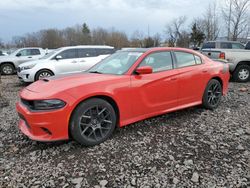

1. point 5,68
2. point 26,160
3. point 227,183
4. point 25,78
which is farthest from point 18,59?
point 227,183

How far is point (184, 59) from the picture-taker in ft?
15.5

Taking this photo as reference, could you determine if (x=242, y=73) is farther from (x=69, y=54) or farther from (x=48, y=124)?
(x=48, y=124)

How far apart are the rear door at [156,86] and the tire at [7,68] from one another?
38.6 ft

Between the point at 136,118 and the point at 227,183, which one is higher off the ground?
the point at 136,118

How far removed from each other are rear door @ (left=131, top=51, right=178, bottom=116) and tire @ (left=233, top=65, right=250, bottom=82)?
560 cm

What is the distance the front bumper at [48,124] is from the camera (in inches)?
123

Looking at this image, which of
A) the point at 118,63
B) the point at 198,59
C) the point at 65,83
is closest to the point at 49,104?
the point at 65,83

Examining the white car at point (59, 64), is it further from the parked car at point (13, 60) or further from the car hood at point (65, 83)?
the car hood at point (65, 83)

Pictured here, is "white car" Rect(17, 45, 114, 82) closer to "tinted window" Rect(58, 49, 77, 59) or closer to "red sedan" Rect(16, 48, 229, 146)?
"tinted window" Rect(58, 49, 77, 59)

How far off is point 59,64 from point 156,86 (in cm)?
595

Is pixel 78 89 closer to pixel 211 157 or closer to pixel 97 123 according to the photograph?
pixel 97 123

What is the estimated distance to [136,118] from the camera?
3941 millimetres

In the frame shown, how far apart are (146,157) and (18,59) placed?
41.2 feet

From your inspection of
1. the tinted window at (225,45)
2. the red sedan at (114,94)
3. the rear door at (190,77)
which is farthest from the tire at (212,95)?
the tinted window at (225,45)
